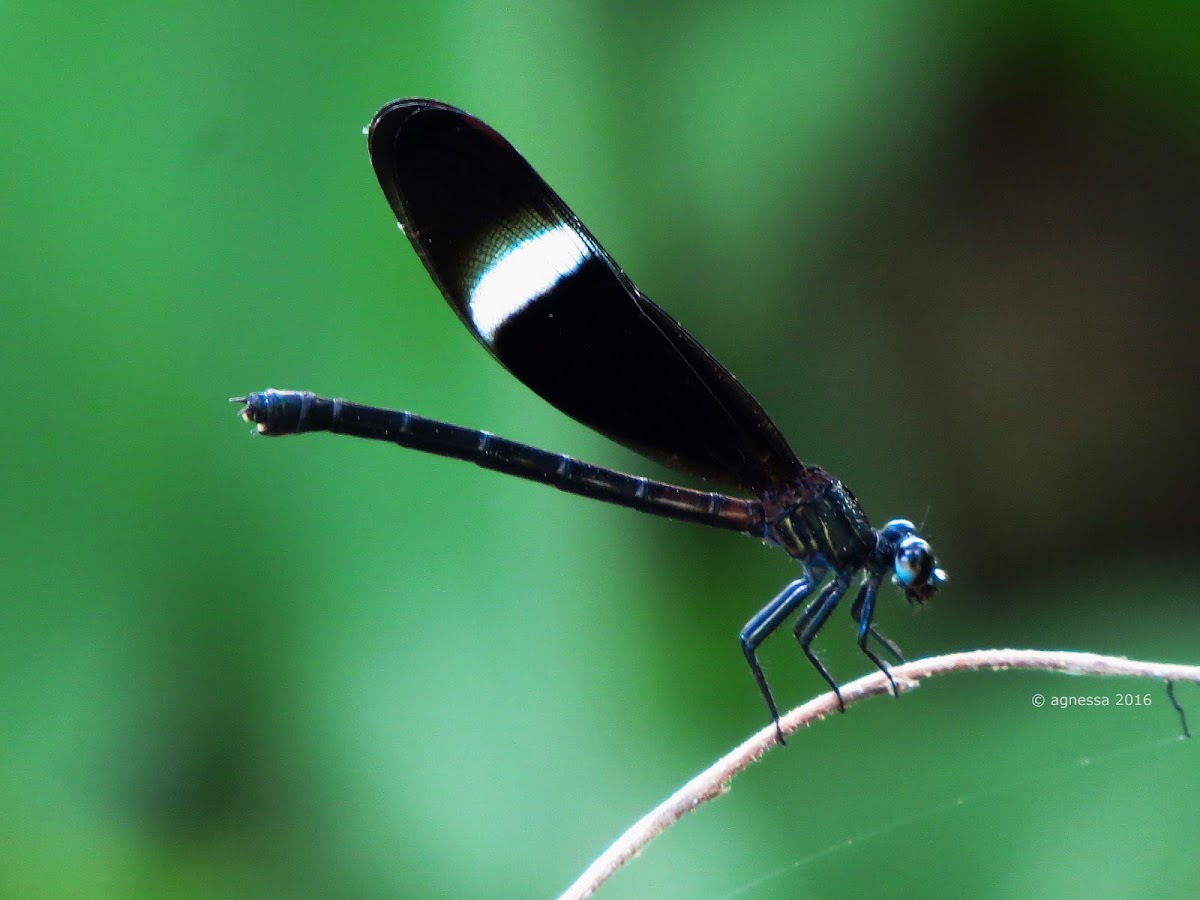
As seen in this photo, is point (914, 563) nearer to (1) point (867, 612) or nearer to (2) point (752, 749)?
(1) point (867, 612)

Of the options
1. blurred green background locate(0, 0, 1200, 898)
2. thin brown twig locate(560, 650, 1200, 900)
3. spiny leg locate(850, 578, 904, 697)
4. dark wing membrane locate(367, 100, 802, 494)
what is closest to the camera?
thin brown twig locate(560, 650, 1200, 900)

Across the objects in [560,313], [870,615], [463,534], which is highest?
[560,313]

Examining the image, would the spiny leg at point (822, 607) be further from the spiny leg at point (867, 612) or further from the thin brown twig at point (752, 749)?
the thin brown twig at point (752, 749)

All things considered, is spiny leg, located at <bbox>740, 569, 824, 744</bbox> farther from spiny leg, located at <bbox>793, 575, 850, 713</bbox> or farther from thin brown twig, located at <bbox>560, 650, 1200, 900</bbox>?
thin brown twig, located at <bbox>560, 650, 1200, 900</bbox>

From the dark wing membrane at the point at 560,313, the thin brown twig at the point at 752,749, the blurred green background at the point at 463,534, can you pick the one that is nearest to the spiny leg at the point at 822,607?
the dark wing membrane at the point at 560,313

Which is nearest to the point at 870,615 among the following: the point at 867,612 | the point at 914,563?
the point at 867,612

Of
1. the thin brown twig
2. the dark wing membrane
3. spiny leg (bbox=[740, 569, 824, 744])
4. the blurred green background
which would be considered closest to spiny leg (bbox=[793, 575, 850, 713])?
spiny leg (bbox=[740, 569, 824, 744])

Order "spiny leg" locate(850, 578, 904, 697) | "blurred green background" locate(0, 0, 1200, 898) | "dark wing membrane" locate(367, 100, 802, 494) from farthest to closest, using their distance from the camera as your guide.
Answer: "blurred green background" locate(0, 0, 1200, 898), "spiny leg" locate(850, 578, 904, 697), "dark wing membrane" locate(367, 100, 802, 494)

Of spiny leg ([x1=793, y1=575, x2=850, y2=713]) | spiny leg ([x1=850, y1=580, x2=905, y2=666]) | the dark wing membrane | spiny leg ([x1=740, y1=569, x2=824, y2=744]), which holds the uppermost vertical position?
the dark wing membrane
